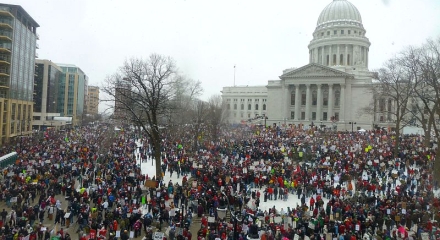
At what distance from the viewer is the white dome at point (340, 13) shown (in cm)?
9344

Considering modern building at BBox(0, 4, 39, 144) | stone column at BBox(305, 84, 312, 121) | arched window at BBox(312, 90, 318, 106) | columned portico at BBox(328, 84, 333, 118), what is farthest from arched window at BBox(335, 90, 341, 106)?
modern building at BBox(0, 4, 39, 144)

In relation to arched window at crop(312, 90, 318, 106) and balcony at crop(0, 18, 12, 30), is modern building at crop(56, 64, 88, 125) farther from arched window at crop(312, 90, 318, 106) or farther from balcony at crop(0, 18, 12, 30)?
arched window at crop(312, 90, 318, 106)

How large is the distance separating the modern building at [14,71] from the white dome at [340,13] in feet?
225

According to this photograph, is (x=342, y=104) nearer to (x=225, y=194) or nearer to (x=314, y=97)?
(x=314, y=97)

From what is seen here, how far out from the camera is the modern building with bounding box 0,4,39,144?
49.5 metres

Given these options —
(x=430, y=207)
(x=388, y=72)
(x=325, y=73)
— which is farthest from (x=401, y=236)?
(x=325, y=73)

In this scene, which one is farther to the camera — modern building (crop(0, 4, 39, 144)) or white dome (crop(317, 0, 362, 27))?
white dome (crop(317, 0, 362, 27))

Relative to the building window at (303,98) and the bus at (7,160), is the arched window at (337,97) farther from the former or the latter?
the bus at (7,160)

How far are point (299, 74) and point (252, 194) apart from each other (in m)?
60.6

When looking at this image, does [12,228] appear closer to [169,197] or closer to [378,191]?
[169,197]

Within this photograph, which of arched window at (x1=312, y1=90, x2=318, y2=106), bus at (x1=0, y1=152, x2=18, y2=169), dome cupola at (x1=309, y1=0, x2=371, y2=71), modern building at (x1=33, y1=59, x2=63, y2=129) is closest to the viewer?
bus at (x1=0, y1=152, x2=18, y2=169)

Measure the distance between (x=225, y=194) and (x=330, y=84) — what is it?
63846 mm

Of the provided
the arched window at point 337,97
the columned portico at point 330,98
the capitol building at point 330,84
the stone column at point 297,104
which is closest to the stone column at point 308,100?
the capitol building at point 330,84

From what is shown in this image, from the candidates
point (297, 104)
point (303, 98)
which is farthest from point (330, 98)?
point (297, 104)
